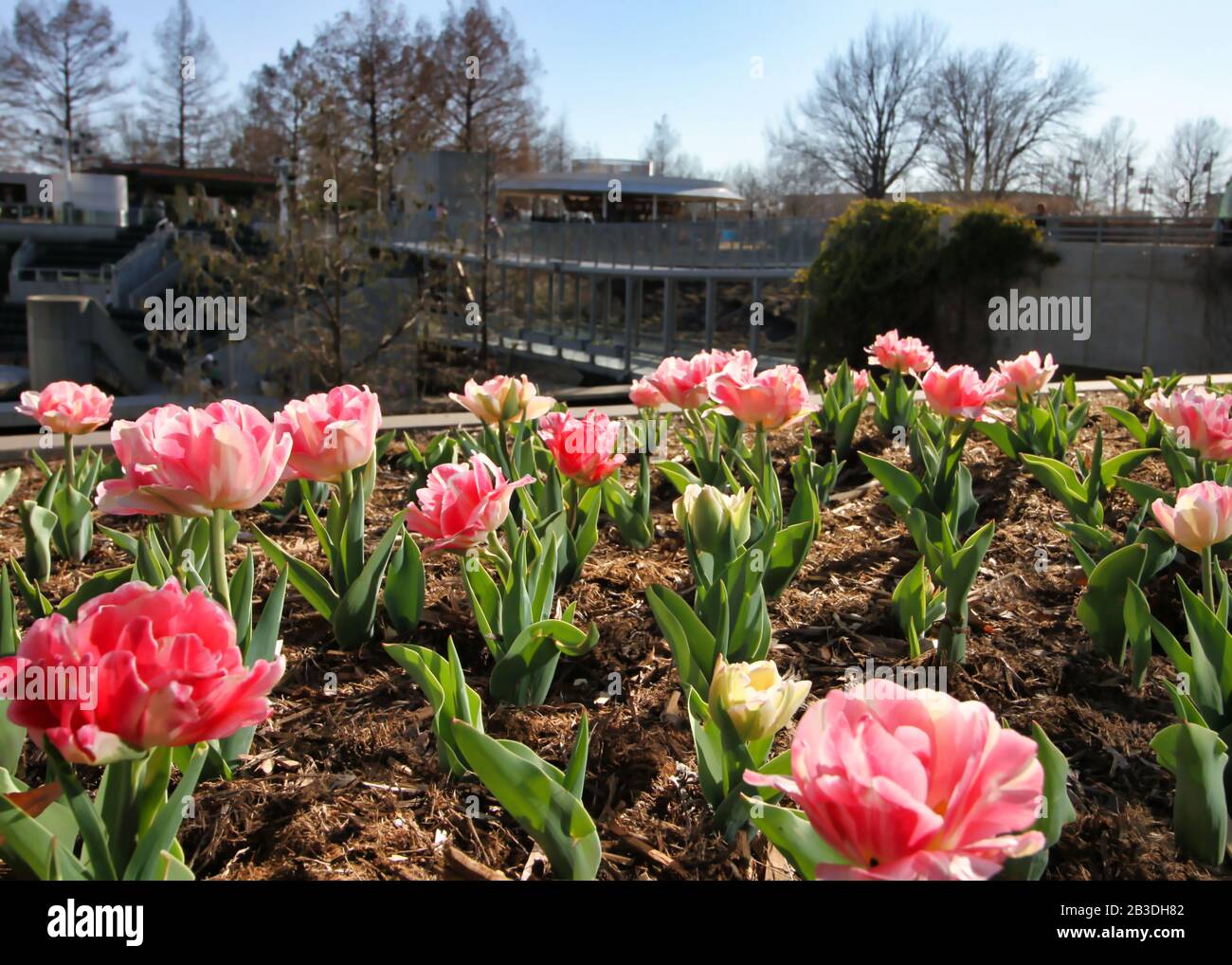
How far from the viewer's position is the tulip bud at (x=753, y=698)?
1.65 metres

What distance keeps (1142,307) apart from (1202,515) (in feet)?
68.0

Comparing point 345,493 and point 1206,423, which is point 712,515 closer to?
point 345,493

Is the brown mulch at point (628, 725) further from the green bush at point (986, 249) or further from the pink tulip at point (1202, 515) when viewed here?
the green bush at point (986, 249)

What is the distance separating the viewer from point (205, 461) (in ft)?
5.76

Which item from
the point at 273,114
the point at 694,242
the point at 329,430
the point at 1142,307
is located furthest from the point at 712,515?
the point at 273,114

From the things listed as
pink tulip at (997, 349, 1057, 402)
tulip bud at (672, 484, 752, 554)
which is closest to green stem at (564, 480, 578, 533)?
tulip bud at (672, 484, 752, 554)

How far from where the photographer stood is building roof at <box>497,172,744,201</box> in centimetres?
3559

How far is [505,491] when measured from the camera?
2.29 metres

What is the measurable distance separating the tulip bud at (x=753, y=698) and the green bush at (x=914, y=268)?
65.5 feet

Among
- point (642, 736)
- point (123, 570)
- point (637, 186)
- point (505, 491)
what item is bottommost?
point (642, 736)

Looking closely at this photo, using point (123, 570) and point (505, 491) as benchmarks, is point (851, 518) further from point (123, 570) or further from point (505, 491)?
point (123, 570)

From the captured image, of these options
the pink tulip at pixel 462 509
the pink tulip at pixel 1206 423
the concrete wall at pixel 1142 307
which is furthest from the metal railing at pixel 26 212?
the pink tulip at pixel 1206 423

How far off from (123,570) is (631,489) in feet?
7.44

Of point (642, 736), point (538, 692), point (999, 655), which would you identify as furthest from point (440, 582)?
point (999, 655)
